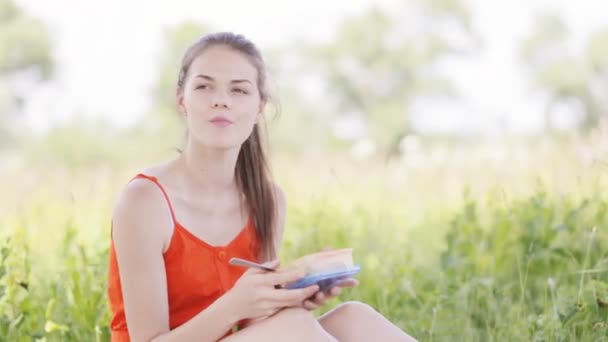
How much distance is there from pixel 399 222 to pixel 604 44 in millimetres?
17860

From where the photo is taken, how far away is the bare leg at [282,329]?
1881 mm

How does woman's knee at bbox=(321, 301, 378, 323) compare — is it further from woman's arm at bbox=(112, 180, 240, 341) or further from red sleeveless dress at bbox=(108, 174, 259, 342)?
woman's arm at bbox=(112, 180, 240, 341)

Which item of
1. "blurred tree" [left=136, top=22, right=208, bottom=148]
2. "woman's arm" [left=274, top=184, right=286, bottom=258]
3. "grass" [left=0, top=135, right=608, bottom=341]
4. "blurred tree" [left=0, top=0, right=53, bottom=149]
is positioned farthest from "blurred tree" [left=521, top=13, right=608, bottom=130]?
"woman's arm" [left=274, top=184, right=286, bottom=258]

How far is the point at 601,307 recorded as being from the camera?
2654 millimetres

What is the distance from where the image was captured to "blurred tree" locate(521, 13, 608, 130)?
22.0m

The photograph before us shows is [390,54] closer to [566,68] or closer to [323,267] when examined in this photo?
[566,68]

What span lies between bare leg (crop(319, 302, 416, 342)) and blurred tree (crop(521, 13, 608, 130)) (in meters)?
20.0

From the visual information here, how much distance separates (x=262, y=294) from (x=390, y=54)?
23467 millimetres

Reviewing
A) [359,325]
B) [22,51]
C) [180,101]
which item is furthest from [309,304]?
[22,51]

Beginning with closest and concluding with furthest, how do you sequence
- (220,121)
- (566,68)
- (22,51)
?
(220,121), (566,68), (22,51)

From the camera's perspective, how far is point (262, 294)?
6.04 feet

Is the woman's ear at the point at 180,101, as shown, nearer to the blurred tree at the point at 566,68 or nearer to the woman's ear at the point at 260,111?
the woman's ear at the point at 260,111

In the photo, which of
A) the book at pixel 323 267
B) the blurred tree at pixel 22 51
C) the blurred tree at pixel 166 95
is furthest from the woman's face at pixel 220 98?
the blurred tree at pixel 22 51

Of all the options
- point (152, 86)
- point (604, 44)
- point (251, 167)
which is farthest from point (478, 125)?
point (251, 167)
